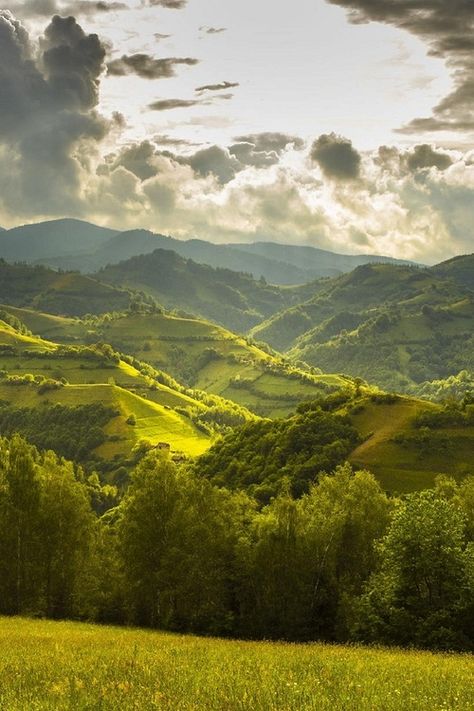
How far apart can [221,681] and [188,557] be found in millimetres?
38898

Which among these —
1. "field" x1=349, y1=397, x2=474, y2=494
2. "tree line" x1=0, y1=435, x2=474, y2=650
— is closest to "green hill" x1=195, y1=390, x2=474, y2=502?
"field" x1=349, y1=397, x2=474, y2=494

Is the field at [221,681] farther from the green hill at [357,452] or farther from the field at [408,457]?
the field at [408,457]

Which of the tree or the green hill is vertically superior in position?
the green hill

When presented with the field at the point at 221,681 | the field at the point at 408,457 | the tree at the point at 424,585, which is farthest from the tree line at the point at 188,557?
the field at the point at 408,457

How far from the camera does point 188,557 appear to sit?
5669 centimetres

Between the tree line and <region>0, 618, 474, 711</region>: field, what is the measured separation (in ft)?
80.7

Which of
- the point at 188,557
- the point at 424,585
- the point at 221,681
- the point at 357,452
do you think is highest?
the point at 357,452

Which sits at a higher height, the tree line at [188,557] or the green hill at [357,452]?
the green hill at [357,452]

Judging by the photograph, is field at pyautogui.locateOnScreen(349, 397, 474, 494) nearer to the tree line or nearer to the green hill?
the green hill

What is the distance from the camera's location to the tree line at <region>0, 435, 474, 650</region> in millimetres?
54594

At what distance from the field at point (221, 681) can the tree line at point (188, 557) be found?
969 inches

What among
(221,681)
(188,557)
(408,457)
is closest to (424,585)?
(188,557)

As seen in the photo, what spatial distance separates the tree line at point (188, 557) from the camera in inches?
2149

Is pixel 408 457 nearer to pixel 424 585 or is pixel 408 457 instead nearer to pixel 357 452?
pixel 357 452
